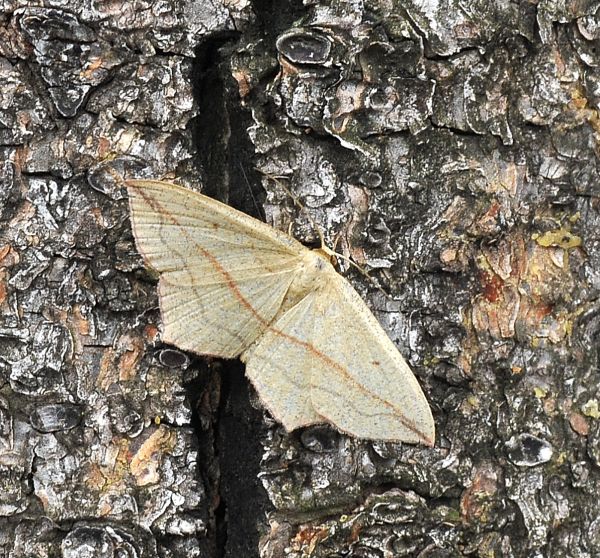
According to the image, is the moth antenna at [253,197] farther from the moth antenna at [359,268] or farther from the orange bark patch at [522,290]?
the orange bark patch at [522,290]

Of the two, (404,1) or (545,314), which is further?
(545,314)

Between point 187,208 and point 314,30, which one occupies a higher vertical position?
point 314,30

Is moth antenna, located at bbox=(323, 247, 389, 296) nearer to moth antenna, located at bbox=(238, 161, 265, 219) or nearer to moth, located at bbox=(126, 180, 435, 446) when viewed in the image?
moth, located at bbox=(126, 180, 435, 446)

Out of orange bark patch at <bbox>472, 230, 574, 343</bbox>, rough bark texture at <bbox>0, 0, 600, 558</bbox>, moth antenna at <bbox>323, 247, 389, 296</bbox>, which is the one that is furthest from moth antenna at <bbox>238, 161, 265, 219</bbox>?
orange bark patch at <bbox>472, 230, 574, 343</bbox>

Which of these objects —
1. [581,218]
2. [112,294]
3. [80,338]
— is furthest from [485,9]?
[80,338]

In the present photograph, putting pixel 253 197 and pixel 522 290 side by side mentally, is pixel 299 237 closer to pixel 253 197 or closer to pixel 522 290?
pixel 253 197

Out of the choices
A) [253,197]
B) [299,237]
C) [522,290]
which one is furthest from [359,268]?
[522,290]

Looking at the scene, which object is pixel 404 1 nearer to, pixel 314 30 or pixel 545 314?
pixel 314 30
